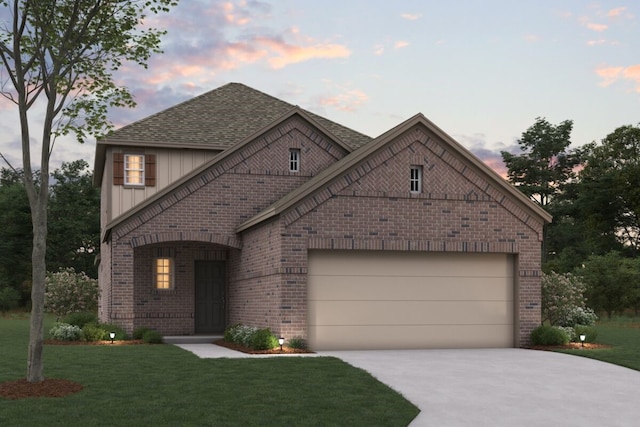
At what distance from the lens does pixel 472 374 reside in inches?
574

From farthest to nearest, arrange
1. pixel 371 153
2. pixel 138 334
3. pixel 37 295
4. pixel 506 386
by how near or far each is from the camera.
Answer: pixel 138 334 → pixel 371 153 → pixel 506 386 → pixel 37 295

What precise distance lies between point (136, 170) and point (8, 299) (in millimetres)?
36419

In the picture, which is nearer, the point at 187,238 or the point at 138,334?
the point at 138,334

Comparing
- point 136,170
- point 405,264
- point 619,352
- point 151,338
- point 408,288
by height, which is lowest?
point 151,338

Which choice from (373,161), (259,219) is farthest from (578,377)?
(259,219)

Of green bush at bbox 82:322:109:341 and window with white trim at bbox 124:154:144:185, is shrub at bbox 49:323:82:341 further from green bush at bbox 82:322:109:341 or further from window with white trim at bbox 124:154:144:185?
window with white trim at bbox 124:154:144:185

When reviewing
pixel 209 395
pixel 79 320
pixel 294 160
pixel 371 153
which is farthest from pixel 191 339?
pixel 209 395

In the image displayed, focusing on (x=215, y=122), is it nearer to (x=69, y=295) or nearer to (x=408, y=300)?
(x=69, y=295)

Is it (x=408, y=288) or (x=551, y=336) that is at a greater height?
(x=408, y=288)

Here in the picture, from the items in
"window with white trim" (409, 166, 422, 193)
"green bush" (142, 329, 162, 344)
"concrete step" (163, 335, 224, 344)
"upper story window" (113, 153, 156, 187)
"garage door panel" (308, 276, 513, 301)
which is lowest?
"concrete step" (163, 335, 224, 344)

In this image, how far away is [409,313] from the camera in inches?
790

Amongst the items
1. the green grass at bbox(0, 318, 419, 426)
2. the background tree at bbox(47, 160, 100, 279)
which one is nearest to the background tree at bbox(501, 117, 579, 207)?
the background tree at bbox(47, 160, 100, 279)

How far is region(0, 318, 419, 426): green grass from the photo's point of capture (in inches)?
400

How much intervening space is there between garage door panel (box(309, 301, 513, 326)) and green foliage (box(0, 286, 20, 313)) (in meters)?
44.3
